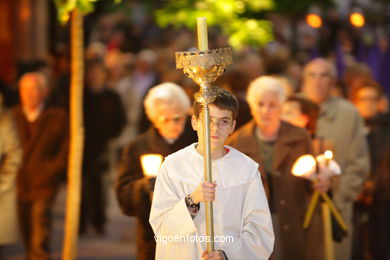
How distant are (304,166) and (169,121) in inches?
42.1

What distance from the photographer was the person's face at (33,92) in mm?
11250

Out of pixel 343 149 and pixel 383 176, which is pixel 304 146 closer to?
pixel 343 149

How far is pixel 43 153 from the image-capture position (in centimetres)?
1113

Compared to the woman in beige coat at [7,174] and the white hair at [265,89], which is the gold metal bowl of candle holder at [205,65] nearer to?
the white hair at [265,89]

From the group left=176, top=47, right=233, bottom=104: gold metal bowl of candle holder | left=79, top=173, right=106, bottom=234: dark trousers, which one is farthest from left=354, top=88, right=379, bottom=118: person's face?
left=176, top=47, right=233, bottom=104: gold metal bowl of candle holder

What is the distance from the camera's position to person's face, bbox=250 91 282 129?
29.7ft

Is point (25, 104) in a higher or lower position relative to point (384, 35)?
lower

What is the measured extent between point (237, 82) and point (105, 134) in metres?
2.33

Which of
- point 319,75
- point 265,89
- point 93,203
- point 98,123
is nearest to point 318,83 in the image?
point 319,75

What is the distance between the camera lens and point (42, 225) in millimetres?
10945

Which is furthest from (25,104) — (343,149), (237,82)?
(343,149)

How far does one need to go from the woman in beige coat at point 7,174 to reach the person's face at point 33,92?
1113mm

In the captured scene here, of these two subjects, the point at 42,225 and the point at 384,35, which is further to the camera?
the point at 384,35

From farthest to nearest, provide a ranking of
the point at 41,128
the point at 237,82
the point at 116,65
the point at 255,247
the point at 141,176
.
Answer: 1. the point at 116,65
2. the point at 237,82
3. the point at 41,128
4. the point at 141,176
5. the point at 255,247
